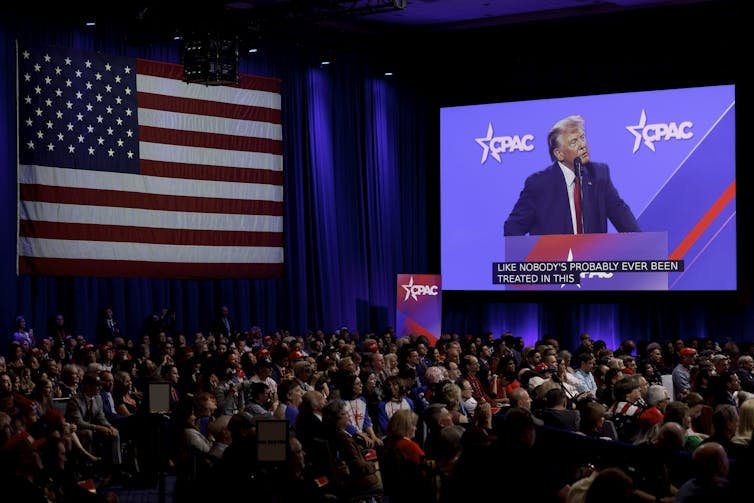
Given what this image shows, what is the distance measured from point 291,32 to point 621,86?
20.2 ft

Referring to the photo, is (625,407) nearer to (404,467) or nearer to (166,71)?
(404,467)

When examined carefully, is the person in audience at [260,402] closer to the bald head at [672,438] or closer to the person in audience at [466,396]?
the person in audience at [466,396]

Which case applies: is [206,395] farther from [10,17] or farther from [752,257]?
[752,257]

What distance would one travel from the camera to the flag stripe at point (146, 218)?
693 inches

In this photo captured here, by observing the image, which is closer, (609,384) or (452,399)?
(452,399)

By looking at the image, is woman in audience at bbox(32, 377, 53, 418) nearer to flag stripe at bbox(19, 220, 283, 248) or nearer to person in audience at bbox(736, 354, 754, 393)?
Answer: person in audience at bbox(736, 354, 754, 393)

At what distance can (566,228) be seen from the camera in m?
20.5

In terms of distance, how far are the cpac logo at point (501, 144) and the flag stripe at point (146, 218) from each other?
4.03m

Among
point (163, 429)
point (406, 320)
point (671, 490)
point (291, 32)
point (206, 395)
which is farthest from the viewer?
point (291, 32)

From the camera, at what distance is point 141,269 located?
1884cm

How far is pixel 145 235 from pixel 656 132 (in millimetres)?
8906

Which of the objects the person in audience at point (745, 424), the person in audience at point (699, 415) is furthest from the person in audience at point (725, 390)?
the person in audience at point (745, 424)

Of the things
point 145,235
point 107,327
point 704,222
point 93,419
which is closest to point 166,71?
point 145,235

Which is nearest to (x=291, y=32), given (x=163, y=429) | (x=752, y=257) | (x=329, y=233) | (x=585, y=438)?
(x=329, y=233)
